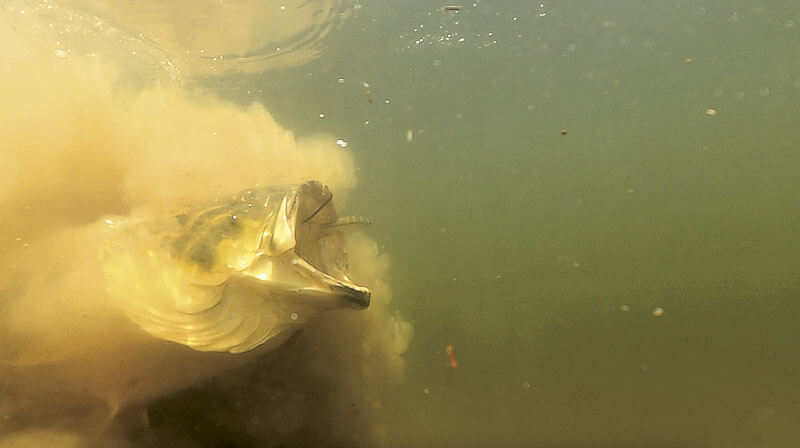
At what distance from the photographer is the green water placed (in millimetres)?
1373

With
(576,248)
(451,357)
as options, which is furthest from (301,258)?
(576,248)

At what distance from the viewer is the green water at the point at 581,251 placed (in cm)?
137

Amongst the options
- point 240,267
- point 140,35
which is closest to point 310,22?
point 140,35

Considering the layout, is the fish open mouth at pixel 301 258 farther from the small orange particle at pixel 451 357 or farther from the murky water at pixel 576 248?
the small orange particle at pixel 451 357

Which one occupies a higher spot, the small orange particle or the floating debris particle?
the floating debris particle

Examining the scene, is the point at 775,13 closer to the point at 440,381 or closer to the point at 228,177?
the point at 440,381

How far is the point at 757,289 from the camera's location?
4.58ft

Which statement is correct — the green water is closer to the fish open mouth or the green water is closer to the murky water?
the murky water

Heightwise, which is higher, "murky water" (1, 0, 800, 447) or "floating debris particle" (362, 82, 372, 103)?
"floating debris particle" (362, 82, 372, 103)

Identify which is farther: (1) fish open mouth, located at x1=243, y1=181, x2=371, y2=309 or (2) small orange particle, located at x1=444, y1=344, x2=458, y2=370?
(2) small orange particle, located at x1=444, y1=344, x2=458, y2=370

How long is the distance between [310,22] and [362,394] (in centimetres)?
118

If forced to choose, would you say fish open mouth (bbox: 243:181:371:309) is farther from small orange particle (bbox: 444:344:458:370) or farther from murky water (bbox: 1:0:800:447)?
small orange particle (bbox: 444:344:458:370)

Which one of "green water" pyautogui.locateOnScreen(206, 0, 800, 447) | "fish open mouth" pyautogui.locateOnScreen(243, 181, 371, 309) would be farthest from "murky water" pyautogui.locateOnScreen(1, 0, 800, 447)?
"fish open mouth" pyautogui.locateOnScreen(243, 181, 371, 309)

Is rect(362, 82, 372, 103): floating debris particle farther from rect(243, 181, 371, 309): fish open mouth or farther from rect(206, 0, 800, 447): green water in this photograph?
rect(243, 181, 371, 309): fish open mouth
